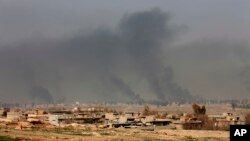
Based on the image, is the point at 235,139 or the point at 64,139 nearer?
the point at 235,139

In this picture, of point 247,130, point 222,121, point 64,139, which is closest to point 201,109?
point 222,121

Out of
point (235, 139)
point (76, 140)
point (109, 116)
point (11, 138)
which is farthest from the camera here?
point (109, 116)

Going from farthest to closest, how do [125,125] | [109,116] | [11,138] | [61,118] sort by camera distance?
1. [109,116]
2. [61,118]
3. [125,125]
4. [11,138]

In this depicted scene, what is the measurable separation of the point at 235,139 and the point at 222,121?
320ft

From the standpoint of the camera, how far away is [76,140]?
4178 cm

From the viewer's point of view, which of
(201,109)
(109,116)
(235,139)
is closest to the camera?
(235,139)

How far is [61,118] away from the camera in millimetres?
95688

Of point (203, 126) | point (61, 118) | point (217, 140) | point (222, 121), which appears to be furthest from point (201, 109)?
point (217, 140)

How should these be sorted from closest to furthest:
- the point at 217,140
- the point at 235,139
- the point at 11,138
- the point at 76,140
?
1. the point at 235,139
2. the point at 11,138
3. the point at 76,140
4. the point at 217,140

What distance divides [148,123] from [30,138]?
189 feet

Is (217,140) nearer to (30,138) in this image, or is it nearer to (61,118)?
(30,138)

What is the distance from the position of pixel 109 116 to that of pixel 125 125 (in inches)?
777

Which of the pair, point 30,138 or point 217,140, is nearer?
point 30,138

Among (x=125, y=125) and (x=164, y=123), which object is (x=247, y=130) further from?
(x=164, y=123)
